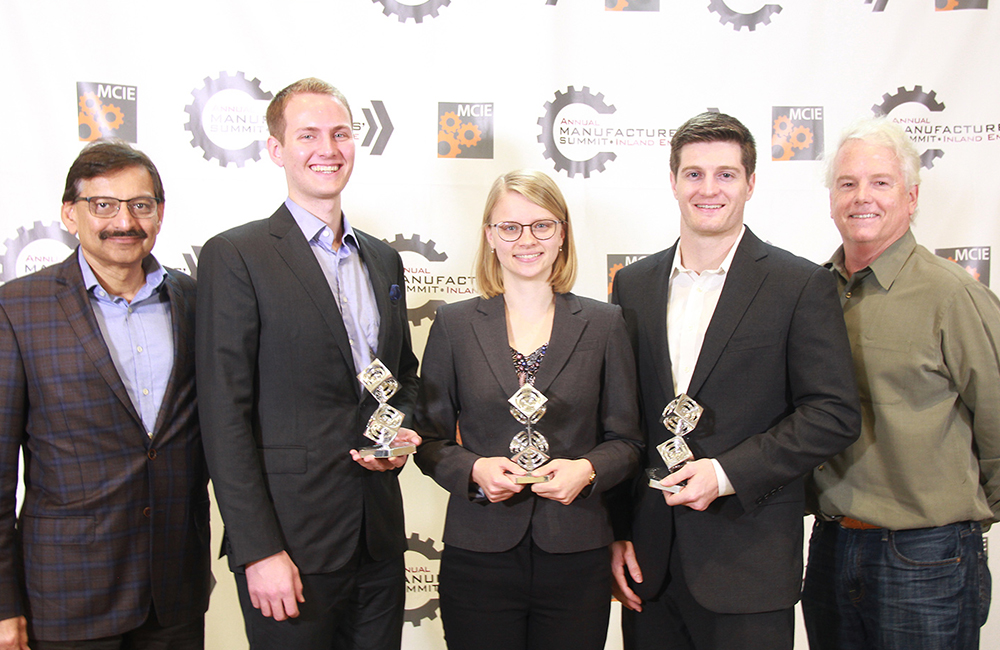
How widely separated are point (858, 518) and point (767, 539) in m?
0.42

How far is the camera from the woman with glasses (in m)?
1.96

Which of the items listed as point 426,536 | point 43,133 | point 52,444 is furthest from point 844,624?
point 43,133

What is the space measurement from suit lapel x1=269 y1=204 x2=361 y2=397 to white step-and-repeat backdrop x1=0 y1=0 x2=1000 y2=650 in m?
1.39

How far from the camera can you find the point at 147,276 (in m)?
2.19

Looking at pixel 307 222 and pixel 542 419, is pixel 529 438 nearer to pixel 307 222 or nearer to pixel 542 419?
pixel 542 419

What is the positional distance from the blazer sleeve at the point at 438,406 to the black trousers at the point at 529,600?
0.84 ft

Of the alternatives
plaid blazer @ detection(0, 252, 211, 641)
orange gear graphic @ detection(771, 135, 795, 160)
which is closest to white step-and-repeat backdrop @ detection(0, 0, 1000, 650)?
orange gear graphic @ detection(771, 135, 795, 160)

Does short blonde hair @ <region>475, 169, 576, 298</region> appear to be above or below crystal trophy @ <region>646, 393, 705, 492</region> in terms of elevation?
above

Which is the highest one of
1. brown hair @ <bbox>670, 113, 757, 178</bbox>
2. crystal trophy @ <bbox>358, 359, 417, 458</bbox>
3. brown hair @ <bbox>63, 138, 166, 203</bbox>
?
brown hair @ <bbox>670, 113, 757, 178</bbox>

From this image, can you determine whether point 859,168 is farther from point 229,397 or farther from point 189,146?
point 189,146

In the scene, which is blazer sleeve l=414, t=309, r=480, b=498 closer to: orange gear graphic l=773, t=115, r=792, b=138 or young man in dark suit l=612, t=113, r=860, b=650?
young man in dark suit l=612, t=113, r=860, b=650

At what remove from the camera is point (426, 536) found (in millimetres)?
3543

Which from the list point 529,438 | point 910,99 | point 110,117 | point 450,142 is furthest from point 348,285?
point 910,99

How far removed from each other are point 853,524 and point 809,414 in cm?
59
